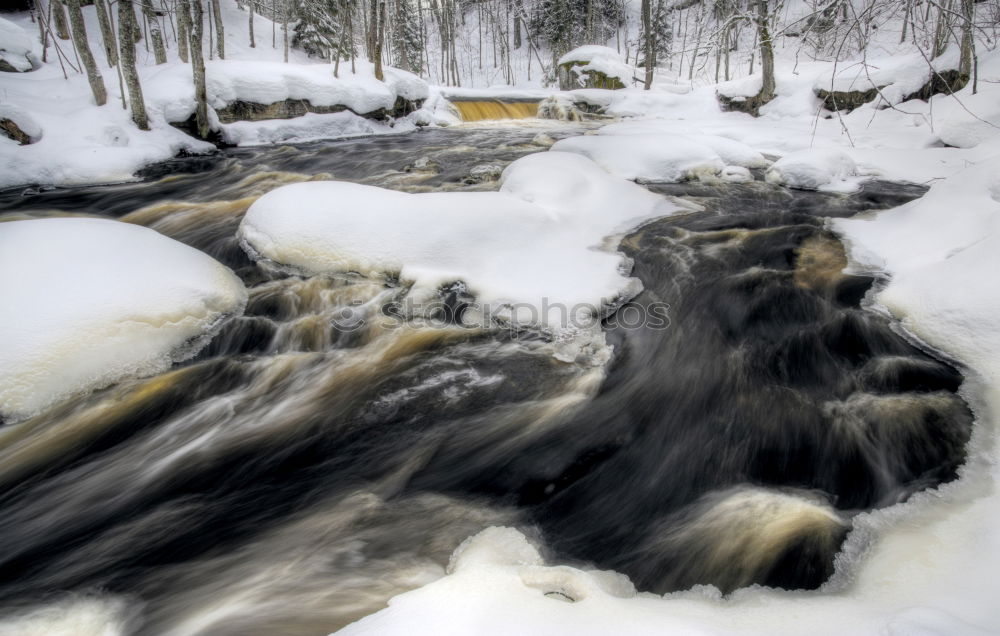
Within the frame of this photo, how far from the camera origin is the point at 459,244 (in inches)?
152

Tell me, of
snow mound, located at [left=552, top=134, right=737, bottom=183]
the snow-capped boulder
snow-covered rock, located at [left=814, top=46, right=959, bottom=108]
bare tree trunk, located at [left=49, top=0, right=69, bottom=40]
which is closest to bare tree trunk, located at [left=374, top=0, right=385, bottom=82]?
the snow-capped boulder

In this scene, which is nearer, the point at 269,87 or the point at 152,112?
the point at 152,112

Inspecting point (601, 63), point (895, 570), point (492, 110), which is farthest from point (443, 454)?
point (601, 63)

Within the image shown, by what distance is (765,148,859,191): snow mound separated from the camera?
6.35m

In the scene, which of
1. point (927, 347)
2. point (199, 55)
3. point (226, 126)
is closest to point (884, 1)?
point (927, 347)

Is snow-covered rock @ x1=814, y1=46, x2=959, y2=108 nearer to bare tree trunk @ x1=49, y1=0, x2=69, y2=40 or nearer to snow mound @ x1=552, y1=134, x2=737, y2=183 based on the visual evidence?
snow mound @ x1=552, y1=134, x2=737, y2=183

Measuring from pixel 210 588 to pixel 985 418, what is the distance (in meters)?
3.36

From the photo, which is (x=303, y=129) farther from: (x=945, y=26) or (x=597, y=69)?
(x=945, y=26)

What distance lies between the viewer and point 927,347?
9.30 ft

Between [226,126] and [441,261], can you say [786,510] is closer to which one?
[441,261]

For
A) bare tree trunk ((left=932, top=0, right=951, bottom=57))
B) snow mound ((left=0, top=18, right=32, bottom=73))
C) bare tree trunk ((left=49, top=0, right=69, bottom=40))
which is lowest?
bare tree trunk ((left=932, top=0, right=951, bottom=57))

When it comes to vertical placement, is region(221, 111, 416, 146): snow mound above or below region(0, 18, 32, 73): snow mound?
below

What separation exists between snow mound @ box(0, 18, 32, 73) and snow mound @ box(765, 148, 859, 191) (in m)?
15.2

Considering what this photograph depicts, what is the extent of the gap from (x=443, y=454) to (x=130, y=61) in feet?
30.5
